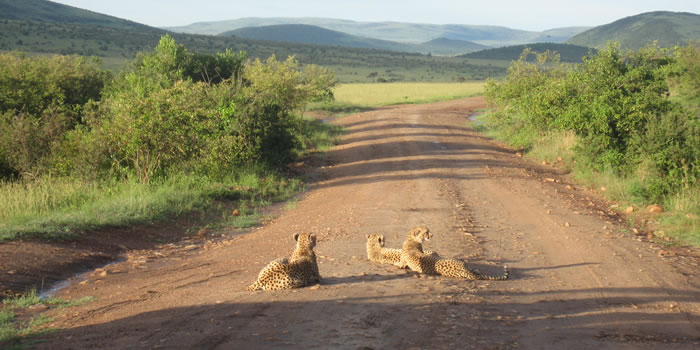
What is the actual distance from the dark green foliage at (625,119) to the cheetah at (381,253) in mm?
6976

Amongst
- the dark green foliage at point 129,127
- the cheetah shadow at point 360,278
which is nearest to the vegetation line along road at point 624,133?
the cheetah shadow at point 360,278

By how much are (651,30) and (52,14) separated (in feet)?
378

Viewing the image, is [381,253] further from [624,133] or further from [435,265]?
[624,133]

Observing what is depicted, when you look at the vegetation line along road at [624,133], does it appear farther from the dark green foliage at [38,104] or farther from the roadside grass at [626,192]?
the dark green foliage at [38,104]

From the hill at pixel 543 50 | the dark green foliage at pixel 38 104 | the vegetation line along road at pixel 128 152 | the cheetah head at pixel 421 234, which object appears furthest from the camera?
the hill at pixel 543 50

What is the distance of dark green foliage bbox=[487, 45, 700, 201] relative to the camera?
13.4 metres

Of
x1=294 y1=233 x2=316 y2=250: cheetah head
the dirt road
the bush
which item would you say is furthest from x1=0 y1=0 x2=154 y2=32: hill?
x1=294 y1=233 x2=316 y2=250: cheetah head

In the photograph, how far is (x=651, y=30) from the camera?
463 feet

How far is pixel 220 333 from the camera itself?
5.40 metres

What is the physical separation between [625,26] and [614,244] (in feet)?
574

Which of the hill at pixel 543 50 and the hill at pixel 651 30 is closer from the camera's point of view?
the hill at pixel 651 30

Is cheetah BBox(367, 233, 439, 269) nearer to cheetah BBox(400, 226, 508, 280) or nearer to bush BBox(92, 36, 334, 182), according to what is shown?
cheetah BBox(400, 226, 508, 280)

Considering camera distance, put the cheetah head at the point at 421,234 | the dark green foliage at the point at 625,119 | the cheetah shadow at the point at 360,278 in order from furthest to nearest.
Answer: the dark green foliage at the point at 625,119 → the cheetah head at the point at 421,234 → the cheetah shadow at the point at 360,278

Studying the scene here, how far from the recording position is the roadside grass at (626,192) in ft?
35.6
